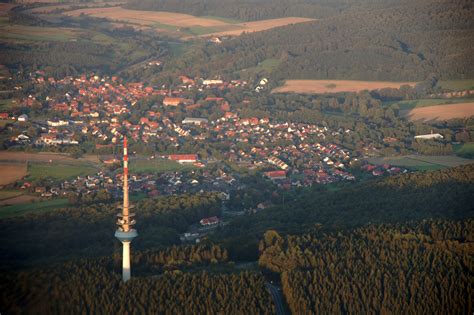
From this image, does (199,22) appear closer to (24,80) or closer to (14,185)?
(24,80)

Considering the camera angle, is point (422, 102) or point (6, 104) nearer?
point (6, 104)

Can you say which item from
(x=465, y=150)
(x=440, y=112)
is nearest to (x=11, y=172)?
(x=465, y=150)

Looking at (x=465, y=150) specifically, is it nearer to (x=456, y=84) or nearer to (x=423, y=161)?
(x=423, y=161)

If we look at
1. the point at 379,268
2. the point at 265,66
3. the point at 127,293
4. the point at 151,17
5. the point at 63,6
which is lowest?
the point at 265,66

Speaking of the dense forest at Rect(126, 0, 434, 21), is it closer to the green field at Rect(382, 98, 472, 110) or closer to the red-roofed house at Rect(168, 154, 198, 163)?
the green field at Rect(382, 98, 472, 110)

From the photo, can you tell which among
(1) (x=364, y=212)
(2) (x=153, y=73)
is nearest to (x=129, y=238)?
(1) (x=364, y=212)

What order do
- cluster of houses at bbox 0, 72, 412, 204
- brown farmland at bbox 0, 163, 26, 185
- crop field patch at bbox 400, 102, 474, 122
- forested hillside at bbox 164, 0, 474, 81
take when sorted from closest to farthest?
brown farmland at bbox 0, 163, 26, 185
cluster of houses at bbox 0, 72, 412, 204
crop field patch at bbox 400, 102, 474, 122
forested hillside at bbox 164, 0, 474, 81

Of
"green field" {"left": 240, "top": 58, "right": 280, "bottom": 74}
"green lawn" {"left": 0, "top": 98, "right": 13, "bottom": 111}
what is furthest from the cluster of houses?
"green field" {"left": 240, "top": 58, "right": 280, "bottom": 74}
